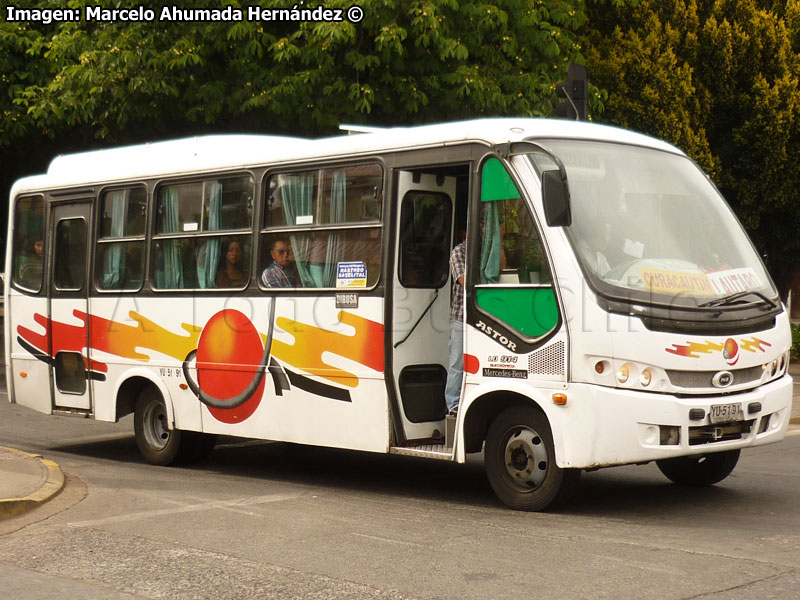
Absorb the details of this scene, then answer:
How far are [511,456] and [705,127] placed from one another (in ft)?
55.4

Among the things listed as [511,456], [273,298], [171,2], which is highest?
[171,2]

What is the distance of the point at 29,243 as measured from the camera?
13.4 metres

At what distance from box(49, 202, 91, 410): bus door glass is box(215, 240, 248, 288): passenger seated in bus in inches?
85.8

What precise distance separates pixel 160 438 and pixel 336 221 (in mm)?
3422

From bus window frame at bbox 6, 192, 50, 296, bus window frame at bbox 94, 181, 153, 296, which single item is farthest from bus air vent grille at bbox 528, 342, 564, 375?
bus window frame at bbox 6, 192, 50, 296

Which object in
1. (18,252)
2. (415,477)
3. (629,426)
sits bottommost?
(415,477)

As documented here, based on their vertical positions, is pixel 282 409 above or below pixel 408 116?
below

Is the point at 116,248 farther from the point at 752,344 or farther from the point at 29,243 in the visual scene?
the point at 752,344

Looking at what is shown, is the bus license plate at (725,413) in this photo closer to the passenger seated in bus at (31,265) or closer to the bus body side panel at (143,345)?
the bus body side panel at (143,345)

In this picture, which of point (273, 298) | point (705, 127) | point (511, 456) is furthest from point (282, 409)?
point (705, 127)

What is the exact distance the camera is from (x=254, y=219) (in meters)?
10.8

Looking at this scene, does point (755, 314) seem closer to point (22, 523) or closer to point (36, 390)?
point (22, 523)

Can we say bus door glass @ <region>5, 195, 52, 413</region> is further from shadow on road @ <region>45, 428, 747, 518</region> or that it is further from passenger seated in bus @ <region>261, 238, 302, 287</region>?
passenger seated in bus @ <region>261, 238, 302, 287</region>

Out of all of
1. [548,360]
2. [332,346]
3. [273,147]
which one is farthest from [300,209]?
[548,360]
